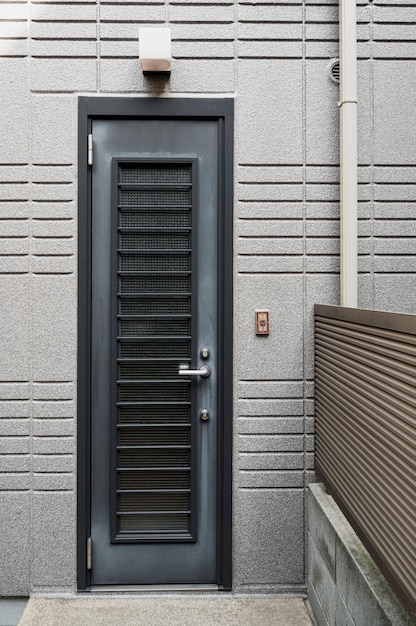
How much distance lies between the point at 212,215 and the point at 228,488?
Answer: 146cm

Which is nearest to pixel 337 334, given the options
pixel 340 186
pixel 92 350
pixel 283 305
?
pixel 283 305

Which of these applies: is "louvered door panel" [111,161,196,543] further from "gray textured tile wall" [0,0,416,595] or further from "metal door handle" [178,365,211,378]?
"gray textured tile wall" [0,0,416,595]

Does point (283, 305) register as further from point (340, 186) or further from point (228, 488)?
point (228, 488)

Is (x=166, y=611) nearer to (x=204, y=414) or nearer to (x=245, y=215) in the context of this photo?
(x=204, y=414)

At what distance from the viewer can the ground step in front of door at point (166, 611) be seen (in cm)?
283

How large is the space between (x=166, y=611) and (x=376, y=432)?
5.44 feet

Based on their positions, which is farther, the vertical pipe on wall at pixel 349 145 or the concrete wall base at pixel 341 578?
the vertical pipe on wall at pixel 349 145

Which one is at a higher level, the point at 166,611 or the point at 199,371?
the point at 199,371

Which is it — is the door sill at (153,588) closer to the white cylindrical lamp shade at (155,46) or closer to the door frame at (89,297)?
the door frame at (89,297)

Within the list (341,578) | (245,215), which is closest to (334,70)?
(245,215)

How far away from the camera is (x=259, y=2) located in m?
3.11

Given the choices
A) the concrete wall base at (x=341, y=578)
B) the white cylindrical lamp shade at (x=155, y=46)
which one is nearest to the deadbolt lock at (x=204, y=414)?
the concrete wall base at (x=341, y=578)

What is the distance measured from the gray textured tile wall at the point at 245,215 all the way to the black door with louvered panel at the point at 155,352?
0.14m

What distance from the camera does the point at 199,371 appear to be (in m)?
3.12
